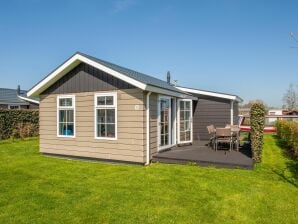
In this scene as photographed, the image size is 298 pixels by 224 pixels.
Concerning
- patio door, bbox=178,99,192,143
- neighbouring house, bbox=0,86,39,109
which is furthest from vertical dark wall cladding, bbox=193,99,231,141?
neighbouring house, bbox=0,86,39,109

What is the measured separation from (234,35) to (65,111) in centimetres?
1026

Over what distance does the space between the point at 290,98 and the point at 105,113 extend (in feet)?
165

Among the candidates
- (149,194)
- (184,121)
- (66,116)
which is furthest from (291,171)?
(66,116)

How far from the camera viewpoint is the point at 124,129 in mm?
8891

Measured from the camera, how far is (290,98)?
50469 millimetres

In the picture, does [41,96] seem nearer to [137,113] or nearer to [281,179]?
[137,113]

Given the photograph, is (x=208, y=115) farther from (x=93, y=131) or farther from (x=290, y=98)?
(x=290, y=98)

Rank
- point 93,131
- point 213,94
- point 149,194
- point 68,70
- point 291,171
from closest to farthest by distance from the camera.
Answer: point 149,194 → point 291,171 → point 93,131 → point 68,70 → point 213,94

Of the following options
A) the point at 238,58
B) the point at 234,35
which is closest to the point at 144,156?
the point at 234,35

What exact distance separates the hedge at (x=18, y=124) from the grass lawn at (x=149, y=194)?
10.1 metres

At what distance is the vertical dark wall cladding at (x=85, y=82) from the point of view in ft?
30.1

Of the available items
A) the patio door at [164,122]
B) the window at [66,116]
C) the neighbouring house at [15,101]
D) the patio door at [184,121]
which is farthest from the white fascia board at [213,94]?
the neighbouring house at [15,101]

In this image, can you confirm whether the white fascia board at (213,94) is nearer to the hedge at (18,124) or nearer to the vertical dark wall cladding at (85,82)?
the vertical dark wall cladding at (85,82)

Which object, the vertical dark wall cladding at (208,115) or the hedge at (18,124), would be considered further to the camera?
the hedge at (18,124)
